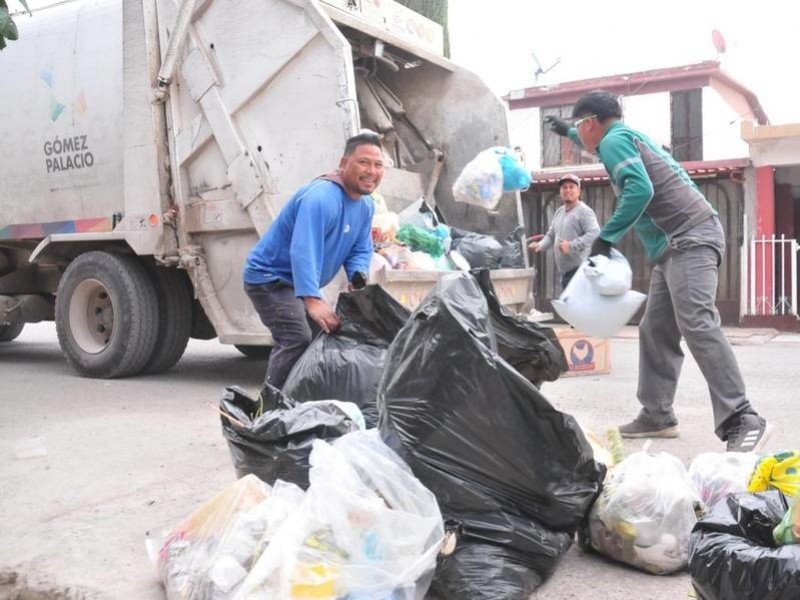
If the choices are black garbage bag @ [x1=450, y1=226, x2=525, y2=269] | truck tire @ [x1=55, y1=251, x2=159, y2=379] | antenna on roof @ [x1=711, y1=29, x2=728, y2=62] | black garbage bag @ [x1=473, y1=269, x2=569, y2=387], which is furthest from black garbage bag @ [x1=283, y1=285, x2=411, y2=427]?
antenna on roof @ [x1=711, y1=29, x2=728, y2=62]

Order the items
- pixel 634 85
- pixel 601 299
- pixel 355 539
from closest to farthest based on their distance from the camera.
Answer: pixel 355 539 → pixel 601 299 → pixel 634 85

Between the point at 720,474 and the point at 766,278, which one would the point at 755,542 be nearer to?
the point at 720,474

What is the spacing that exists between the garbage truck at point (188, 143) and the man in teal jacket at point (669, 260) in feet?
5.00

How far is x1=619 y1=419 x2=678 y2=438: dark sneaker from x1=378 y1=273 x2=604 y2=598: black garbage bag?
170 centimetres

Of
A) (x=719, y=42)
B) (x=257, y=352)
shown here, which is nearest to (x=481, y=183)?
(x=257, y=352)

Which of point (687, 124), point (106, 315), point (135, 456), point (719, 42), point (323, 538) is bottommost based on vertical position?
point (135, 456)

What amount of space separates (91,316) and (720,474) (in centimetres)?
494

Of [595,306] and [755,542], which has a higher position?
[595,306]

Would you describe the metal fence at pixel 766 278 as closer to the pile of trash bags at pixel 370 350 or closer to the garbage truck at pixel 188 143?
Result: the garbage truck at pixel 188 143

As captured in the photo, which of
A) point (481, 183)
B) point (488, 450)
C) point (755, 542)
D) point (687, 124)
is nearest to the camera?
point (755, 542)

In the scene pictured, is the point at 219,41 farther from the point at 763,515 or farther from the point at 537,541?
the point at 763,515

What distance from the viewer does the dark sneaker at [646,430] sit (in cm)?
382

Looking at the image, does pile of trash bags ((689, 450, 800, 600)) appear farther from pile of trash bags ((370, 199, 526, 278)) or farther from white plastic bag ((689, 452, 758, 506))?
pile of trash bags ((370, 199, 526, 278))

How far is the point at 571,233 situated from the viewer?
21.3ft
